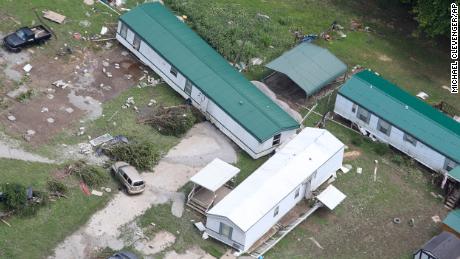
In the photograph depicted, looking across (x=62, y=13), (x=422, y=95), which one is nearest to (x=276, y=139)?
(x=422, y=95)

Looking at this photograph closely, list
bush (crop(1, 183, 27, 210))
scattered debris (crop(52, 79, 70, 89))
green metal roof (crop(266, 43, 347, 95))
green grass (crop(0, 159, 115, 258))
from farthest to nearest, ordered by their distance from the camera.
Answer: green metal roof (crop(266, 43, 347, 95))
scattered debris (crop(52, 79, 70, 89))
bush (crop(1, 183, 27, 210))
green grass (crop(0, 159, 115, 258))

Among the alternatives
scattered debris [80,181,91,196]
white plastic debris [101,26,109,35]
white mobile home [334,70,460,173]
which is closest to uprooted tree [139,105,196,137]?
scattered debris [80,181,91,196]

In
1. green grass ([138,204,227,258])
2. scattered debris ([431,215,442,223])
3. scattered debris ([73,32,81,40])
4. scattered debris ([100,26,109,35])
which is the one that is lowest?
green grass ([138,204,227,258])

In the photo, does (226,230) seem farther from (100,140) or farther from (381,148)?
(381,148)

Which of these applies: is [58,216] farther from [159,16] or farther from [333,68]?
[333,68]

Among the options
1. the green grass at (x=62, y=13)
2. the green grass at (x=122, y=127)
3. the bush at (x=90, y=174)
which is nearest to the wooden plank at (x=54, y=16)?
the green grass at (x=62, y=13)

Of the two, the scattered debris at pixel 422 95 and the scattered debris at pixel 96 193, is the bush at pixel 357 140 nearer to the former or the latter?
the scattered debris at pixel 422 95

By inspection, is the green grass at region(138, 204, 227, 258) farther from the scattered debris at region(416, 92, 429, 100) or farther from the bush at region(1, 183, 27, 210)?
the scattered debris at region(416, 92, 429, 100)
